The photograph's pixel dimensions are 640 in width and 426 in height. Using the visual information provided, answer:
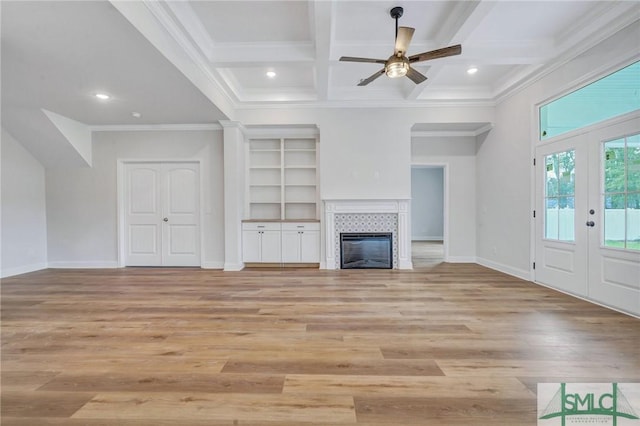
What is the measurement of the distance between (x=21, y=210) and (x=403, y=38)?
22.5 ft

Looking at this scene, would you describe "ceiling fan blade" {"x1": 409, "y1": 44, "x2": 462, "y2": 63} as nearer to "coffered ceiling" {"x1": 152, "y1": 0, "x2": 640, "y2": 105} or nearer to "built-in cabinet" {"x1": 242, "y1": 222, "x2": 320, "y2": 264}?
"coffered ceiling" {"x1": 152, "y1": 0, "x2": 640, "y2": 105}

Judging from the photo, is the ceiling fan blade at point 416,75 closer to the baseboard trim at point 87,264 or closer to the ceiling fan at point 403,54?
the ceiling fan at point 403,54

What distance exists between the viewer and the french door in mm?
2846

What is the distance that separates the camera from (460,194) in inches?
225

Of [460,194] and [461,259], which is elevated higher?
[460,194]

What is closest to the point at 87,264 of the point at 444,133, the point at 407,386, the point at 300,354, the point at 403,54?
the point at 300,354

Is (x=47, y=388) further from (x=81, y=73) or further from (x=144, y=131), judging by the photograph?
(x=144, y=131)

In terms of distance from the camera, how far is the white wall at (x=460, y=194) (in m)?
5.70

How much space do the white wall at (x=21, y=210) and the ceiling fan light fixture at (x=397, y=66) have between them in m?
6.49

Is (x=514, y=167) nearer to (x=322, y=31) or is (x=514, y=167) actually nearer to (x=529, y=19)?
(x=529, y=19)

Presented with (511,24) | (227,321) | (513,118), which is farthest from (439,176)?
(227,321)

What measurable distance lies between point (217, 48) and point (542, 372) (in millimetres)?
4607

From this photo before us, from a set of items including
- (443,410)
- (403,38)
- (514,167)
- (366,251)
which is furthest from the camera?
(366,251)

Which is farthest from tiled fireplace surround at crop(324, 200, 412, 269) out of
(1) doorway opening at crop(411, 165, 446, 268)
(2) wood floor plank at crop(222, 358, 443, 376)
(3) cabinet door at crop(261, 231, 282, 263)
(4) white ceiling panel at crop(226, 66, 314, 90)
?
(1) doorway opening at crop(411, 165, 446, 268)
